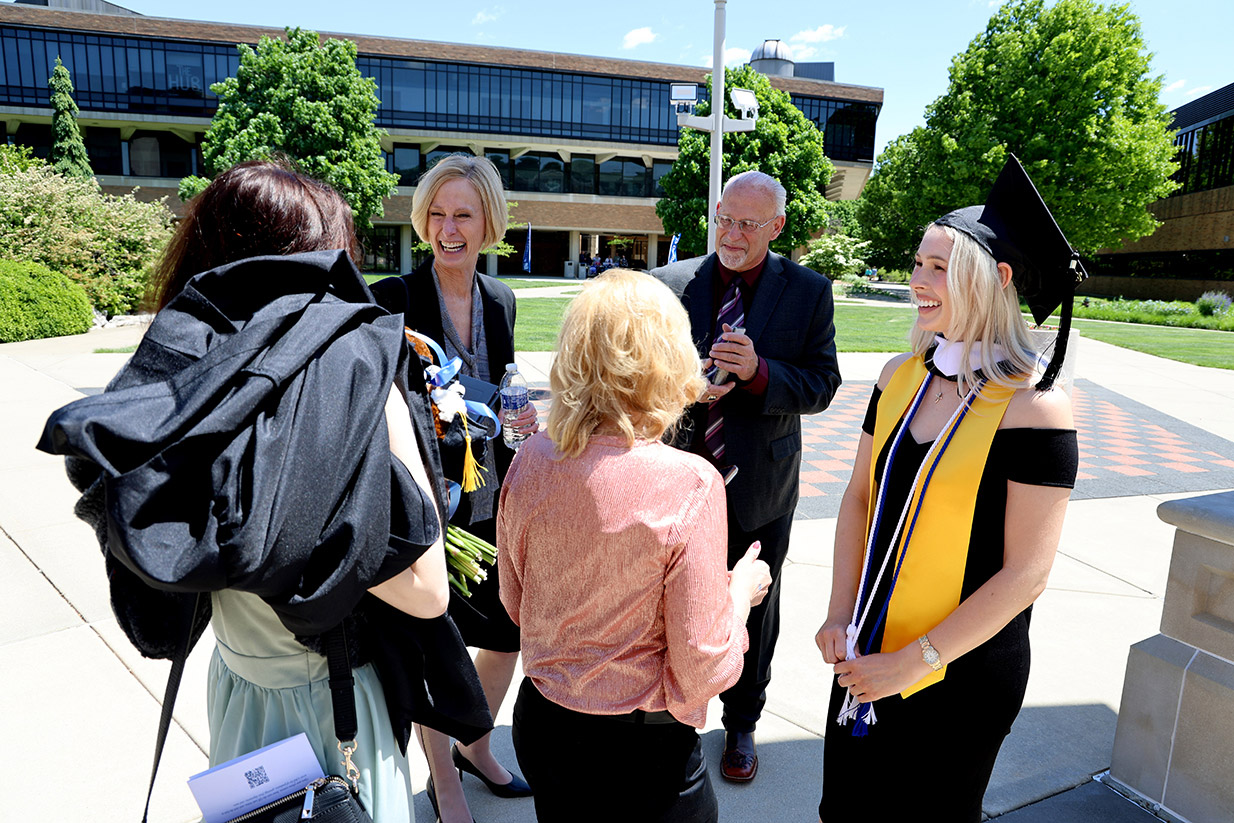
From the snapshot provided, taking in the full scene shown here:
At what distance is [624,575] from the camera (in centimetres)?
159

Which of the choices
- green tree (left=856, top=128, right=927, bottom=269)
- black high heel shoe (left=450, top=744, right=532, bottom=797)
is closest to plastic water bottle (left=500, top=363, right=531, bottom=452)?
black high heel shoe (left=450, top=744, right=532, bottom=797)

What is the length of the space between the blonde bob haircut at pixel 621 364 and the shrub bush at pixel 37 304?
51.9ft

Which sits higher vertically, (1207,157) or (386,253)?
(1207,157)

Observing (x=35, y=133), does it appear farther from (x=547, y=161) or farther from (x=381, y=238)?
(x=547, y=161)

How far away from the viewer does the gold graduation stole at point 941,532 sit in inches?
72.2

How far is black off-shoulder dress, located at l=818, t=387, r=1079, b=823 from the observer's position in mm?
1867

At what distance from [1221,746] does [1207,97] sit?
5260 centimetres

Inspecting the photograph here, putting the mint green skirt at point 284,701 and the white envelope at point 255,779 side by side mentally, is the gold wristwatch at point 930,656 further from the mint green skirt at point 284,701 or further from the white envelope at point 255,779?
the white envelope at point 255,779

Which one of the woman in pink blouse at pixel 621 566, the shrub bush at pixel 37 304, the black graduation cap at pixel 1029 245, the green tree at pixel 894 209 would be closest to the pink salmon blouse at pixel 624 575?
the woman in pink blouse at pixel 621 566

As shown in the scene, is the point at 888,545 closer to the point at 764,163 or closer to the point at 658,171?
the point at 764,163

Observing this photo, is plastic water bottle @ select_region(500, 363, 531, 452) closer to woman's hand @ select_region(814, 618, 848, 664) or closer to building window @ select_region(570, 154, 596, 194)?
woman's hand @ select_region(814, 618, 848, 664)

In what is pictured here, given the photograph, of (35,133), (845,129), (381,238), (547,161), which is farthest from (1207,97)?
(35,133)

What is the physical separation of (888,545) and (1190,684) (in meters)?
1.51

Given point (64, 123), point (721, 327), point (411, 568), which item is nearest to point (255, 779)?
point (411, 568)
